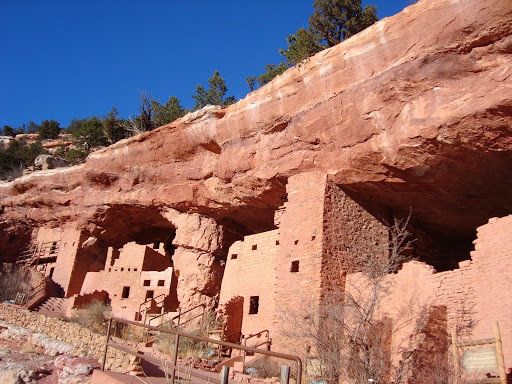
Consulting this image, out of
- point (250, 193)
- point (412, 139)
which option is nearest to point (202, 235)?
point (250, 193)

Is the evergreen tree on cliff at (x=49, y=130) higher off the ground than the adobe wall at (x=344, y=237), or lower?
higher

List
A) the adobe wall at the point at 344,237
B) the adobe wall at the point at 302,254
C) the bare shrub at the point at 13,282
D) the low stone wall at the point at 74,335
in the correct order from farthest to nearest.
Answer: the bare shrub at the point at 13,282 < the adobe wall at the point at 344,237 < the adobe wall at the point at 302,254 < the low stone wall at the point at 74,335

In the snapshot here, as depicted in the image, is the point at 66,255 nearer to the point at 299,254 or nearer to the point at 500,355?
the point at 299,254

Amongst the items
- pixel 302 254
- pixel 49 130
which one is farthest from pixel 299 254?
pixel 49 130

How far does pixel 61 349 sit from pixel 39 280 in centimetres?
913

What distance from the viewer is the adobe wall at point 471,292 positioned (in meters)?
10.4

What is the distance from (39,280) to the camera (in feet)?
75.2

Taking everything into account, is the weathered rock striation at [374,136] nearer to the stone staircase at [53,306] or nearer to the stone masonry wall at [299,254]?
the stone masonry wall at [299,254]

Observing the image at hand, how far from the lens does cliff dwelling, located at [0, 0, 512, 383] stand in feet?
37.1

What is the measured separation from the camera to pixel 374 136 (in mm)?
13305

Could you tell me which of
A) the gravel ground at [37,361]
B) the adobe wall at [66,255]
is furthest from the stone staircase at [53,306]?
the gravel ground at [37,361]

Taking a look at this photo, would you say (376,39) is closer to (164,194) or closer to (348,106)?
(348,106)

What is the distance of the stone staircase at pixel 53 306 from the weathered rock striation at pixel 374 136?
5.29 metres

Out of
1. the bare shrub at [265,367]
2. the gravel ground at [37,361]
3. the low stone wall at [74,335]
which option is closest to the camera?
the low stone wall at [74,335]
